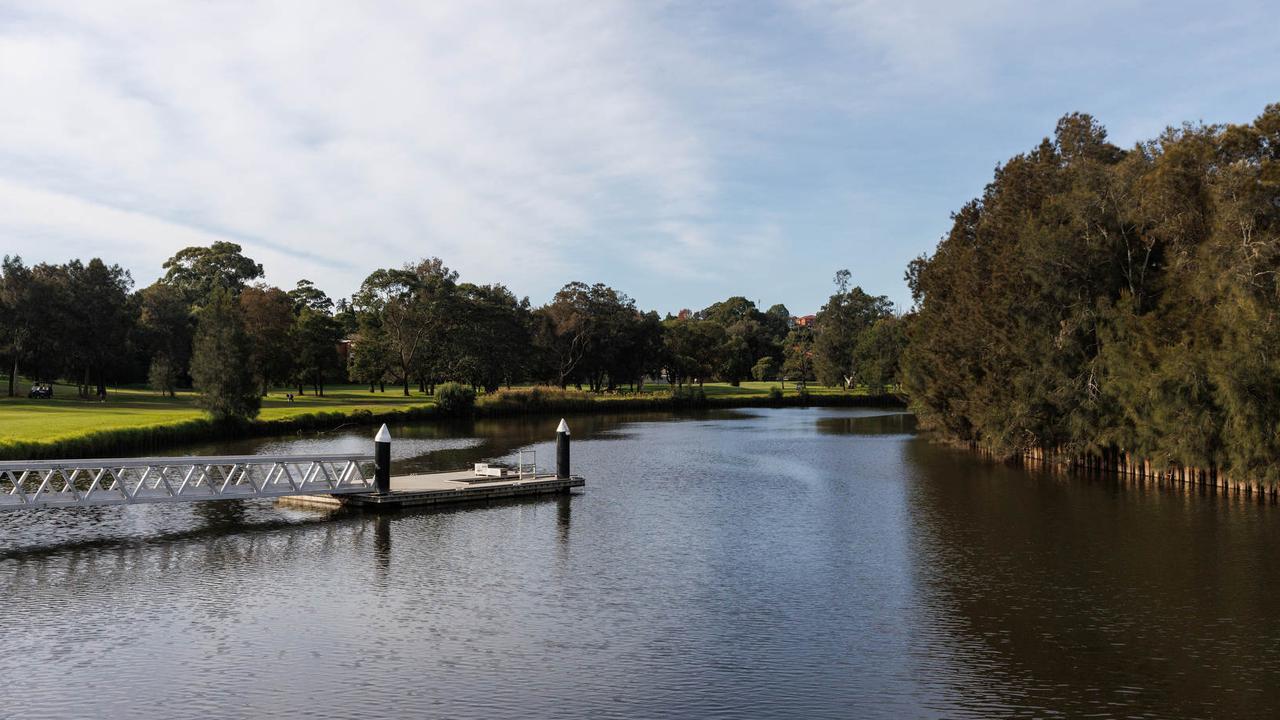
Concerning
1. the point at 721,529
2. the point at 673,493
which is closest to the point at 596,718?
the point at 721,529

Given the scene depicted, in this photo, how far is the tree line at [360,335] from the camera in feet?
254

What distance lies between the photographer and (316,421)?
70.2m

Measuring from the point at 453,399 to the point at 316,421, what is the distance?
19.4m

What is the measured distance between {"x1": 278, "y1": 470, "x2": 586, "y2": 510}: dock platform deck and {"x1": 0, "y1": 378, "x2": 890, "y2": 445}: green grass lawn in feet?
54.8

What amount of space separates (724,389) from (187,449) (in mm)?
98828

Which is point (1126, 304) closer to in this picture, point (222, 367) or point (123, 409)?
point (222, 367)

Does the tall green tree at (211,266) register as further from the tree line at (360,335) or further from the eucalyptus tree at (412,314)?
the eucalyptus tree at (412,314)

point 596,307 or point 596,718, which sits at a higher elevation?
point 596,307

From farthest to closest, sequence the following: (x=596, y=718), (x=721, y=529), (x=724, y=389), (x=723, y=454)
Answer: (x=724, y=389) < (x=723, y=454) < (x=721, y=529) < (x=596, y=718)

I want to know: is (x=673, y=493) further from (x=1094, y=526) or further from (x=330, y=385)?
(x=330, y=385)

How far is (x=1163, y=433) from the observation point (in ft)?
131

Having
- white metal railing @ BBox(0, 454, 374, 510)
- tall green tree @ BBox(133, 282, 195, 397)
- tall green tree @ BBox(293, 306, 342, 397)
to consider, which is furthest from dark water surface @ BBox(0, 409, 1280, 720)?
tall green tree @ BBox(133, 282, 195, 397)

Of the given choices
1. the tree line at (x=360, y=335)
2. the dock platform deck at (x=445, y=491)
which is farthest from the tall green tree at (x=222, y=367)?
the dock platform deck at (x=445, y=491)

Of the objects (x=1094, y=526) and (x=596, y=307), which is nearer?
(x=1094, y=526)
